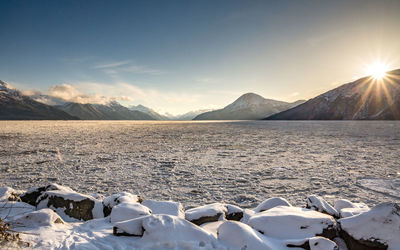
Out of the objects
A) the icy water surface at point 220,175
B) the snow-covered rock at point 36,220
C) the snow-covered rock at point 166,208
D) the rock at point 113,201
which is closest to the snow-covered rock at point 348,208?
the icy water surface at point 220,175

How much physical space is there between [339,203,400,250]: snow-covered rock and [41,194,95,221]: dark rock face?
4.47m

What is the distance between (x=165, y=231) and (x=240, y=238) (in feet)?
3.49

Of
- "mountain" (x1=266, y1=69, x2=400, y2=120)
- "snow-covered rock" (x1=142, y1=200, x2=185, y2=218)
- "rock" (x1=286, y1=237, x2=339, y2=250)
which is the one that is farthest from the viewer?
"mountain" (x1=266, y1=69, x2=400, y2=120)

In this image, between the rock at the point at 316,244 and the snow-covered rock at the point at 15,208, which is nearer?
the rock at the point at 316,244

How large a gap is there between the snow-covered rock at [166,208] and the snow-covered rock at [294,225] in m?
1.30

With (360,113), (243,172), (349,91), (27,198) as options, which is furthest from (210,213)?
(349,91)

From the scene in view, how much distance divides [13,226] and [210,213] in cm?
307

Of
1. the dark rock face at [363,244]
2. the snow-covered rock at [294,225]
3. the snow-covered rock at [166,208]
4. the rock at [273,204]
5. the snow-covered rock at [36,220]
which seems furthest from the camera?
the rock at [273,204]

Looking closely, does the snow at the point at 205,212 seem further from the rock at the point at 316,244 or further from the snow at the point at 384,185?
the snow at the point at 384,185

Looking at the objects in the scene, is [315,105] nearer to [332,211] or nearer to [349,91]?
[349,91]

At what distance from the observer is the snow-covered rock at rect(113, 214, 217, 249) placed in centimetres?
292

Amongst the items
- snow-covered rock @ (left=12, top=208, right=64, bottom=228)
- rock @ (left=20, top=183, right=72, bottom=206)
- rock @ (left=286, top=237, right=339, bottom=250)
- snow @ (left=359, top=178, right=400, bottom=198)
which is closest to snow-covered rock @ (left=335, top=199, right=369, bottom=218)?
rock @ (left=286, top=237, right=339, bottom=250)

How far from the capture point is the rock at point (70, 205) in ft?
13.1

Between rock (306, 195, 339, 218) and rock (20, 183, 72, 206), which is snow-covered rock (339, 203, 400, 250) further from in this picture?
rock (20, 183, 72, 206)
